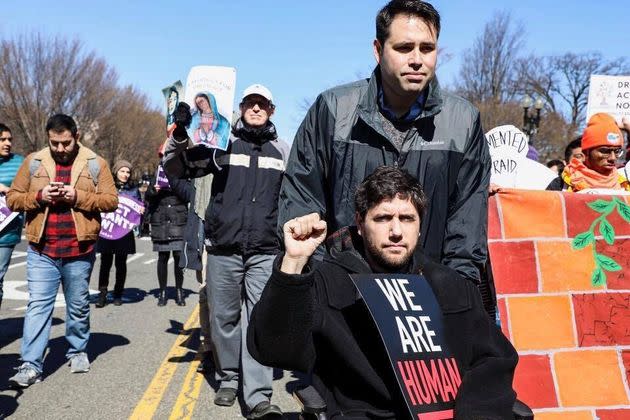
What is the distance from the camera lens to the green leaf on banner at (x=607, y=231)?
3.97 metres

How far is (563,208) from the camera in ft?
13.2

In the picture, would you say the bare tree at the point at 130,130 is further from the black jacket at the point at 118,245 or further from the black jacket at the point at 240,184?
the black jacket at the point at 240,184

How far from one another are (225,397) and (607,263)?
9.09ft

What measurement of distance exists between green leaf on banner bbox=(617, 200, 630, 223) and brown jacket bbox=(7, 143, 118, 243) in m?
3.88

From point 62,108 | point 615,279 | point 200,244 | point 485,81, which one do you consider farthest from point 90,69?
point 615,279

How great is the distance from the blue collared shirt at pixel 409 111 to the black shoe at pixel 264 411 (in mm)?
2359

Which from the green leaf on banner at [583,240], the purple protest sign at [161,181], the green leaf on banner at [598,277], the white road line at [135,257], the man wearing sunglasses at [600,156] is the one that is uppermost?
the man wearing sunglasses at [600,156]

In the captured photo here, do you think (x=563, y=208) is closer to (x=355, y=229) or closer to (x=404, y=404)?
(x=355, y=229)

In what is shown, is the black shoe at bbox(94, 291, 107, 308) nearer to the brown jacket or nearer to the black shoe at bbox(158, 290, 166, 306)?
the black shoe at bbox(158, 290, 166, 306)

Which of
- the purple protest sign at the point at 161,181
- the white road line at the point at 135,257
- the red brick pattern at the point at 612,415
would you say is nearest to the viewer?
the red brick pattern at the point at 612,415

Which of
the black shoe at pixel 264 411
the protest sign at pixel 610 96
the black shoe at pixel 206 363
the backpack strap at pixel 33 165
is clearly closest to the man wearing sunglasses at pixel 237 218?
the black shoe at pixel 264 411

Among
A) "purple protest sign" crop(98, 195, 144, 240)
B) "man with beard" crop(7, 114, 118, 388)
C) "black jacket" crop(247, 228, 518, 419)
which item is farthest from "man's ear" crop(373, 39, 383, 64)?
"purple protest sign" crop(98, 195, 144, 240)

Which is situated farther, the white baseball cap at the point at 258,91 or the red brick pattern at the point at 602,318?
the white baseball cap at the point at 258,91

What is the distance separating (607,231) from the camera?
3.98 meters
